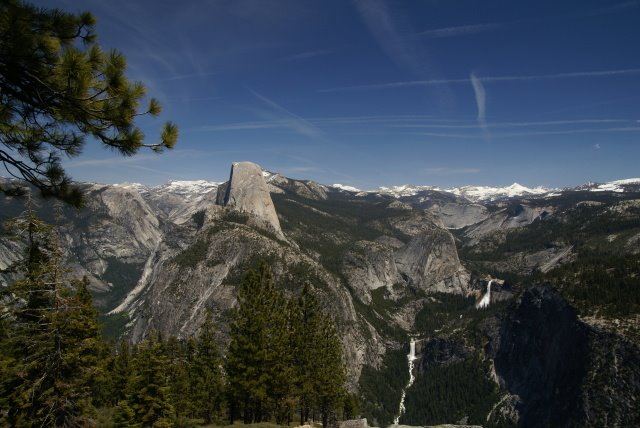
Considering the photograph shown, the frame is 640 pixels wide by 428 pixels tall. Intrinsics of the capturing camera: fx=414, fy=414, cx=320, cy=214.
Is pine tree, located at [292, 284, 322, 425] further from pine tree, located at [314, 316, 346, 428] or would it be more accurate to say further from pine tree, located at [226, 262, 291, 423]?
pine tree, located at [226, 262, 291, 423]

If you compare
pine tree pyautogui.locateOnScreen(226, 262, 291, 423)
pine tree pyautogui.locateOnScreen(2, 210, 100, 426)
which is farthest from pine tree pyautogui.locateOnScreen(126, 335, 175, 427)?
pine tree pyautogui.locateOnScreen(226, 262, 291, 423)

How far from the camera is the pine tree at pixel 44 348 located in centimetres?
2280

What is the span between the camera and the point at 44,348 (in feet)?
77.6

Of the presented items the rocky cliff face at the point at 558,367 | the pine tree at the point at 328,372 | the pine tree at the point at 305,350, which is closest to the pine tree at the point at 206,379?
the pine tree at the point at 305,350

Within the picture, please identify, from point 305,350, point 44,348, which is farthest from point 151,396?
point 305,350

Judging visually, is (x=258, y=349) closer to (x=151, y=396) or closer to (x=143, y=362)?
(x=143, y=362)

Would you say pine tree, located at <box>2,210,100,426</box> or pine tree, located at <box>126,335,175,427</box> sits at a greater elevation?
pine tree, located at <box>2,210,100,426</box>

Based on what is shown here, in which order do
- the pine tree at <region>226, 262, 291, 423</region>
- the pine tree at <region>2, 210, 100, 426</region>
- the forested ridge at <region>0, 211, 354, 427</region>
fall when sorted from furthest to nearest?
the pine tree at <region>226, 262, 291, 423</region>
the forested ridge at <region>0, 211, 354, 427</region>
the pine tree at <region>2, 210, 100, 426</region>

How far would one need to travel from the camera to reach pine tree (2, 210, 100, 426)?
2280cm

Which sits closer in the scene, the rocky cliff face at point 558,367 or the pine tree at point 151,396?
the pine tree at point 151,396

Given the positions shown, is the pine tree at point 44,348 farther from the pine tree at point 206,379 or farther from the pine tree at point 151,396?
the pine tree at point 206,379

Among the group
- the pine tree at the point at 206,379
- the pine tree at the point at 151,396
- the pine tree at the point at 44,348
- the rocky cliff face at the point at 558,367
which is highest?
the pine tree at the point at 44,348

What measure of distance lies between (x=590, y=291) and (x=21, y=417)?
16832 cm

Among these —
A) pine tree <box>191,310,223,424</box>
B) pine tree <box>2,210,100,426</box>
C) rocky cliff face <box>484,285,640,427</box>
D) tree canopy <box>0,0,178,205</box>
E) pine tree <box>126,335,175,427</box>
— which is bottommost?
rocky cliff face <box>484,285,640,427</box>
